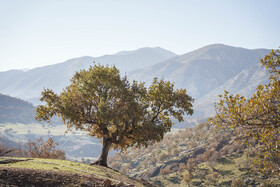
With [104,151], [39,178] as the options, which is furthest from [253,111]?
[104,151]

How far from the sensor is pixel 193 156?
174500mm

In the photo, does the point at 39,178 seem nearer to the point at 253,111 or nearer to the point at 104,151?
the point at 253,111

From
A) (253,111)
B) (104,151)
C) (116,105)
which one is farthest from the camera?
(104,151)

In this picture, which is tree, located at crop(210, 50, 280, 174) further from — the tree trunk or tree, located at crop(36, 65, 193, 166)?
the tree trunk

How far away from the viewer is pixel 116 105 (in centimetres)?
3150

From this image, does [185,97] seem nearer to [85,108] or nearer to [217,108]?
[85,108]

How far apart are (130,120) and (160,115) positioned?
5099 millimetres

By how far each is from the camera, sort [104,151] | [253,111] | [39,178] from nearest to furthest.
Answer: [253,111] → [39,178] → [104,151]

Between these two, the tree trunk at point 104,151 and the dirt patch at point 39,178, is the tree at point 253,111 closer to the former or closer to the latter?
the dirt patch at point 39,178

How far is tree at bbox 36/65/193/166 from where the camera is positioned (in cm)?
3188


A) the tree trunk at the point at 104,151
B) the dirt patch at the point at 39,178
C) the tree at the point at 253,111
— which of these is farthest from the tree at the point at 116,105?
the tree at the point at 253,111

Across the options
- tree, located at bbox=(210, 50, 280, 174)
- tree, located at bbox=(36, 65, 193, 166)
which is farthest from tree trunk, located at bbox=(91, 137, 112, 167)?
tree, located at bbox=(210, 50, 280, 174)

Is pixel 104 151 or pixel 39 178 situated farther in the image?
pixel 104 151

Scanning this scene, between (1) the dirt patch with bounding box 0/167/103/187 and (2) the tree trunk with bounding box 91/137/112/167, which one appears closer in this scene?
(1) the dirt patch with bounding box 0/167/103/187
